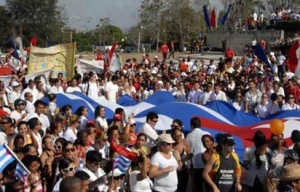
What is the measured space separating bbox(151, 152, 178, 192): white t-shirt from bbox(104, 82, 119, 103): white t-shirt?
7340mm

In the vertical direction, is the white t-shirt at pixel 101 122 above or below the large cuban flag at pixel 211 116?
above

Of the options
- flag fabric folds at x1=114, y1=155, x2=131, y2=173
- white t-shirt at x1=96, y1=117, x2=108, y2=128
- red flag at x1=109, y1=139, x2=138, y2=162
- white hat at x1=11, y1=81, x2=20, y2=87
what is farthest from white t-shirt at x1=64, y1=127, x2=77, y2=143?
white hat at x1=11, y1=81, x2=20, y2=87

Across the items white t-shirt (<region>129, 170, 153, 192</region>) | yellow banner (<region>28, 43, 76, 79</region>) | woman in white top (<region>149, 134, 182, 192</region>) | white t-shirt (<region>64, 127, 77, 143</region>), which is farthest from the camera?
yellow banner (<region>28, 43, 76, 79</region>)

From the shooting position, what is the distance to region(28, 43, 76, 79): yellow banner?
1758 cm

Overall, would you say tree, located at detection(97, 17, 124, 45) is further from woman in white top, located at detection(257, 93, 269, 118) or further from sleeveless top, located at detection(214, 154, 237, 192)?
sleeveless top, located at detection(214, 154, 237, 192)

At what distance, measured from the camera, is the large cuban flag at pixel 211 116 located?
11462 millimetres

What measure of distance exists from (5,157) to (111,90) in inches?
345

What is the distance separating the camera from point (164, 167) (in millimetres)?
7891

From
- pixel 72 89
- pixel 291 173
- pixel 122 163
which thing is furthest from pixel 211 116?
pixel 291 173

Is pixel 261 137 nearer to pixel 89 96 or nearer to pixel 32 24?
pixel 89 96

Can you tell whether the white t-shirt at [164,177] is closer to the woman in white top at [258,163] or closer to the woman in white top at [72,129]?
the woman in white top at [258,163]

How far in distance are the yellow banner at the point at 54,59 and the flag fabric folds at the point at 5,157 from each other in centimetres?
1082

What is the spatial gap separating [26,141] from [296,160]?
3.55 metres

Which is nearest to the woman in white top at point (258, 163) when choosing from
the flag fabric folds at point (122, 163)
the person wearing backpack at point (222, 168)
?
the person wearing backpack at point (222, 168)
